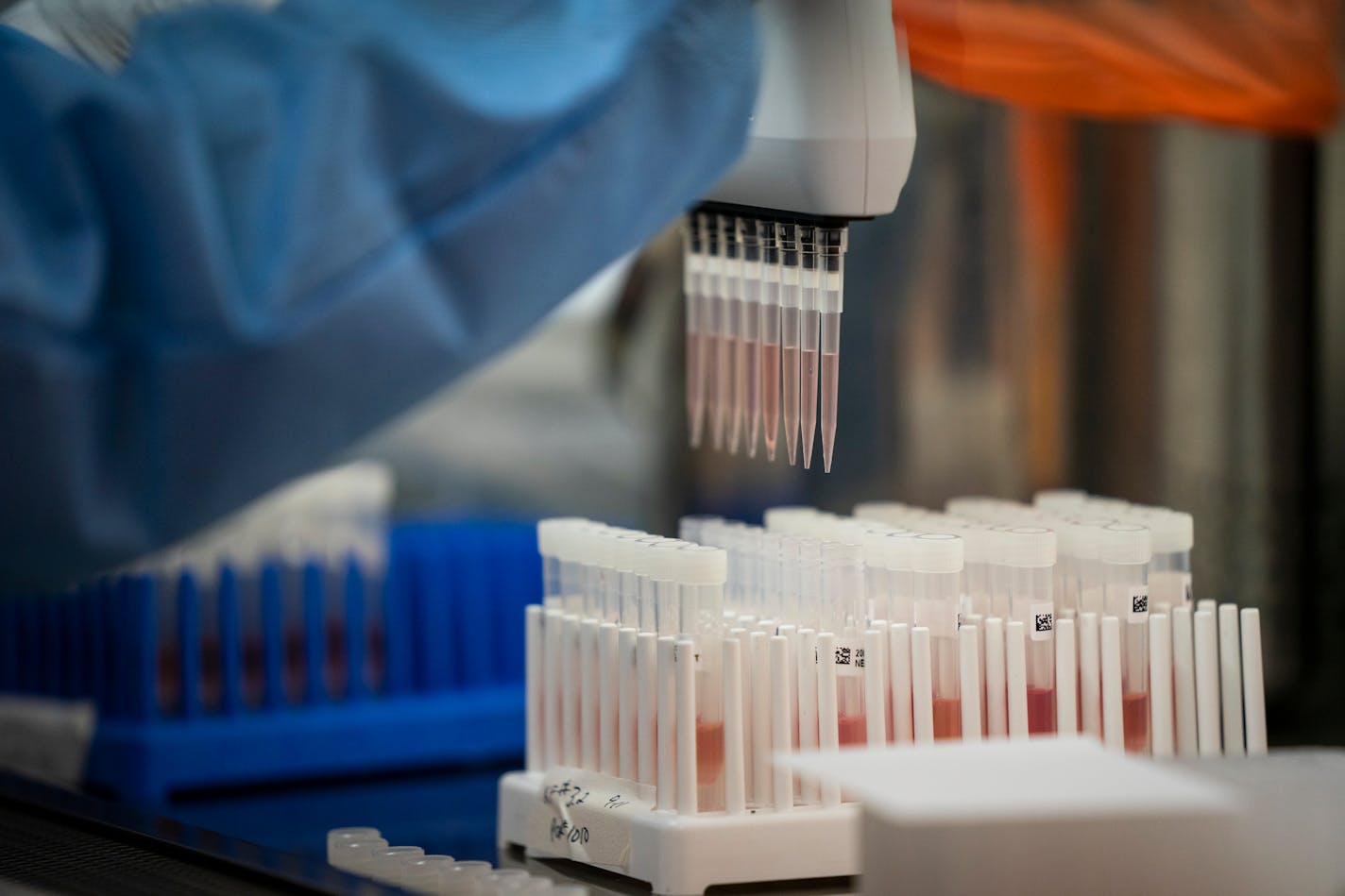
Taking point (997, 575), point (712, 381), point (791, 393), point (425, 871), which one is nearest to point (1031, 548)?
point (997, 575)

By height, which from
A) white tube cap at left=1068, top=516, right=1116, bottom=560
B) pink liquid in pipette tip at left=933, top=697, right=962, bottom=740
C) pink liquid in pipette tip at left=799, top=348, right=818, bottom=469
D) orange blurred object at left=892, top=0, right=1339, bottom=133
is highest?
orange blurred object at left=892, top=0, right=1339, bottom=133

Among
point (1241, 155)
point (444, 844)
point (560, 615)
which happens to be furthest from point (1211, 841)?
point (1241, 155)

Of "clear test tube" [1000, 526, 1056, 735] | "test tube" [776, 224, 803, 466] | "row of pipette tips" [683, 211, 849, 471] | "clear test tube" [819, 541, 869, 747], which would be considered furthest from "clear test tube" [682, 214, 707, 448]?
"clear test tube" [1000, 526, 1056, 735]

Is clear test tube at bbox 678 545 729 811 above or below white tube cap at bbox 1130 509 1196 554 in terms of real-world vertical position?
below

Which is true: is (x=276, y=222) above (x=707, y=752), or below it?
above

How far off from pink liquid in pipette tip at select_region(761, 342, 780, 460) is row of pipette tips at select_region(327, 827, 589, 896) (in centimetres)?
42

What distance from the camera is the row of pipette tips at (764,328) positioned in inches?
60.6

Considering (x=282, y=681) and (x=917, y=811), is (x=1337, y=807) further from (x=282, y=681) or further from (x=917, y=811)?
(x=282, y=681)

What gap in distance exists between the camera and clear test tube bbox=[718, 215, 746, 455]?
5.26 feet

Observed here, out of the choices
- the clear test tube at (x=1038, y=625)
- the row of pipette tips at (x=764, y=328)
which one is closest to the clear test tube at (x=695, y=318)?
the row of pipette tips at (x=764, y=328)

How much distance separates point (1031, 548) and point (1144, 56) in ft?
2.61

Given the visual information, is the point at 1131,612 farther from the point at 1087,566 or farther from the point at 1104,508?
the point at 1104,508

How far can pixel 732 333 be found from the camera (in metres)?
1.63

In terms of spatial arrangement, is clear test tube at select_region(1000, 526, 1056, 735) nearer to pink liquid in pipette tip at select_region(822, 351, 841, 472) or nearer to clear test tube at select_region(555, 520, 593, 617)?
pink liquid in pipette tip at select_region(822, 351, 841, 472)
